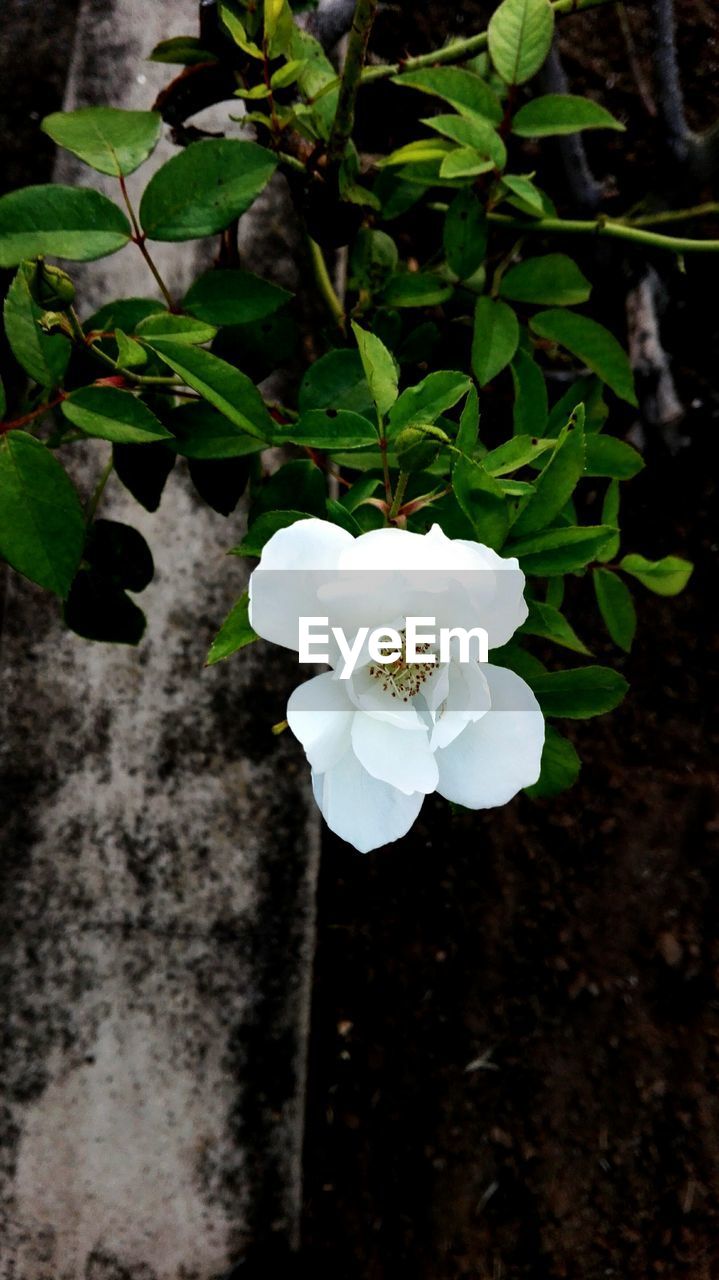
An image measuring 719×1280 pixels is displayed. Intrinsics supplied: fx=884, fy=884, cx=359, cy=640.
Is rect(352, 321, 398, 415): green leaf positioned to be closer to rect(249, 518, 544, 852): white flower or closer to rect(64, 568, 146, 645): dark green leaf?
rect(249, 518, 544, 852): white flower

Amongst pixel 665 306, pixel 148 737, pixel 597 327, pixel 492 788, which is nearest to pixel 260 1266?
pixel 148 737

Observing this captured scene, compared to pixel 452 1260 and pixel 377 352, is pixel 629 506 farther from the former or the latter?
pixel 452 1260

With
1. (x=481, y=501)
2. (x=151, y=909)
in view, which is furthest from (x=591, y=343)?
(x=151, y=909)

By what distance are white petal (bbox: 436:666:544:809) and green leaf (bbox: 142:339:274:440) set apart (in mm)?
354

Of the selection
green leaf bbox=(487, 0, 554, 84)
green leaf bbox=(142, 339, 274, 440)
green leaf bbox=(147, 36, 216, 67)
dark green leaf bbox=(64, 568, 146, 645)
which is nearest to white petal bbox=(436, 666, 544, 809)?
green leaf bbox=(142, 339, 274, 440)

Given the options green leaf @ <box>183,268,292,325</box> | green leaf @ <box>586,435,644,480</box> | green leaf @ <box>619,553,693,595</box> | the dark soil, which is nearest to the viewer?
green leaf @ <box>183,268,292,325</box>

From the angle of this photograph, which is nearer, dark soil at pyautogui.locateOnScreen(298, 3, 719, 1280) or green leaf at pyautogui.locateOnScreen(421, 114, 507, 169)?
green leaf at pyautogui.locateOnScreen(421, 114, 507, 169)

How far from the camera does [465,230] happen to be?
113 centimetres

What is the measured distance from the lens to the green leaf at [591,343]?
1173mm

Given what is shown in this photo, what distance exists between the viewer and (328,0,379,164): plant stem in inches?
37.1

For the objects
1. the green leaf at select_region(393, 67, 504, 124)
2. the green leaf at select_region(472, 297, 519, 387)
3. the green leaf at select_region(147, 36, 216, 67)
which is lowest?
the green leaf at select_region(472, 297, 519, 387)

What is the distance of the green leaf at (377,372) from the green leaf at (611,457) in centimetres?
39

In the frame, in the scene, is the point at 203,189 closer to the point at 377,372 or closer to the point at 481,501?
the point at 377,372

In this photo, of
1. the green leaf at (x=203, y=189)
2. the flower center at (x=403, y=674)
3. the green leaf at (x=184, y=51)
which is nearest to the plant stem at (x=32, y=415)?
the green leaf at (x=203, y=189)
